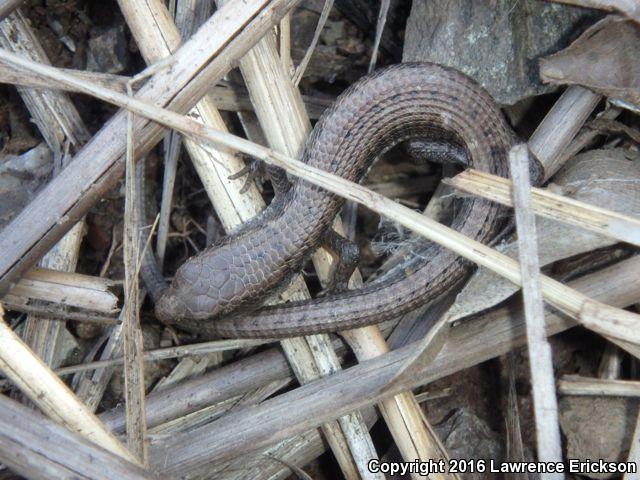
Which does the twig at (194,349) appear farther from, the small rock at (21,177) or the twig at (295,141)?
the small rock at (21,177)

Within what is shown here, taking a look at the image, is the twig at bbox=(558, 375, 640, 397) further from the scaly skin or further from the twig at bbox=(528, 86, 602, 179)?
the twig at bbox=(528, 86, 602, 179)

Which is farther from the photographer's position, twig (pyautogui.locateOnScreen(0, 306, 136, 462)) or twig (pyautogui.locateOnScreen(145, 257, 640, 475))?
twig (pyautogui.locateOnScreen(145, 257, 640, 475))

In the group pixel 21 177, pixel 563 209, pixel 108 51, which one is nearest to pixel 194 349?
pixel 21 177

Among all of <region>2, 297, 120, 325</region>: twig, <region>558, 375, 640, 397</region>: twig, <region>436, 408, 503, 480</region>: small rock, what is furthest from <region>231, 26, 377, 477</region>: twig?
<region>558, 375, 640, 397</region>: twig

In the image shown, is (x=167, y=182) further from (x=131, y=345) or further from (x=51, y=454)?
(x=51, y=454)

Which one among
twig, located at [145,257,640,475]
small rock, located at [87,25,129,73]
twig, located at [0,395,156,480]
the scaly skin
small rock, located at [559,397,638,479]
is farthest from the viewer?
small rock, located at [87,25,129,73]

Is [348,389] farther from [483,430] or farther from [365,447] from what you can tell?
[483,430]
